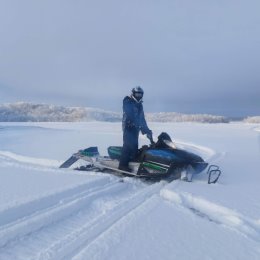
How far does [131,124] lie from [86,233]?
3.63 metres

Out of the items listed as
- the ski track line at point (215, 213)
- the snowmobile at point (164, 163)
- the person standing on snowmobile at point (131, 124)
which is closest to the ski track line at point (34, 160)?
the snowmobile at point (164, 163)

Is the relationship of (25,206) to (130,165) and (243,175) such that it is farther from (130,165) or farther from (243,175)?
(243,175)

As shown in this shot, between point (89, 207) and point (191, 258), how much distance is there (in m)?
1.80

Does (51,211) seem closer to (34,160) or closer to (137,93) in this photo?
(137,93)

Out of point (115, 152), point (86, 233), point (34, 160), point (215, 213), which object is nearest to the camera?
point (86, 233)

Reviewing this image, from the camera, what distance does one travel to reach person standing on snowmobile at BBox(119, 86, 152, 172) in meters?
6.66

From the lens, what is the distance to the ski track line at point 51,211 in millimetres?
3352

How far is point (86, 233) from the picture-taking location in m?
3.32

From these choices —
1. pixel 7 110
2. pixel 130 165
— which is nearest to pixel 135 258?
pixel 130 165

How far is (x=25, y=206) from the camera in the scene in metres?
4.11

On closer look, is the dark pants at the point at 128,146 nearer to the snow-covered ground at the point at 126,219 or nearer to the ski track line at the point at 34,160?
the snow-covered ground at the point at 126,219

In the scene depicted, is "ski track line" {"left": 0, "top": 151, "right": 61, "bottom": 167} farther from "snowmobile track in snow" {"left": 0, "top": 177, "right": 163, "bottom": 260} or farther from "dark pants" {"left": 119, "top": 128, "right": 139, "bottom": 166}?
"snowmobile track in snow" {"left": 0, "top": 177, "right": 163, "bottom": 260}

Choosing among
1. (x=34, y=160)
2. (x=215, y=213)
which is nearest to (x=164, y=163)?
(x=215, y=213)

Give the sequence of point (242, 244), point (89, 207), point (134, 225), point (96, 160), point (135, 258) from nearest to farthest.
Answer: point (135, 258) → point (242, 244) → point (134, 225) → point (89, 207) → point (96, 160)
